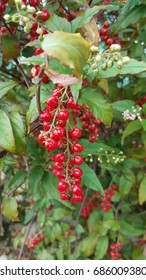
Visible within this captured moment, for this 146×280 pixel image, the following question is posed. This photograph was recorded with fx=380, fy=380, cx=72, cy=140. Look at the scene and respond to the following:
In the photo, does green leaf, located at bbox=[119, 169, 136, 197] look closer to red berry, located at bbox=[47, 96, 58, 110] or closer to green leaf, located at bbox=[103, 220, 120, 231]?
green leaf, located at bbox=[103, 220, 120, 231]

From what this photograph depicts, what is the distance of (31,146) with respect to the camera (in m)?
1.21

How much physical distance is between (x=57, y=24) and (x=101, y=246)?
1185 mm

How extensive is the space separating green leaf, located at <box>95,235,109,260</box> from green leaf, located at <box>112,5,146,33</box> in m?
1.05

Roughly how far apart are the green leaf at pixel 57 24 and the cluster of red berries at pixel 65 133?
0.16 m

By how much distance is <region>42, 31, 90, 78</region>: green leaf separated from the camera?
615 millimetres

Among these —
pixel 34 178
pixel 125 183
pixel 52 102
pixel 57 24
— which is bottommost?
pixel 125 183

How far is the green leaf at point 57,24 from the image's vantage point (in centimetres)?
92

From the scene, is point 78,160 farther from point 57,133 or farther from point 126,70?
point 126,70

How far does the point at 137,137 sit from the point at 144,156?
388 mm

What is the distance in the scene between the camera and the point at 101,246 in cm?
180

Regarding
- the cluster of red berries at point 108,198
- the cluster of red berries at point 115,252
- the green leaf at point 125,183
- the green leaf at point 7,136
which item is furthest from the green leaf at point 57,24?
the cluster of red berries at point 115,252

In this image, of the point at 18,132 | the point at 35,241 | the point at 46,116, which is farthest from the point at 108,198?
the point at 46,116

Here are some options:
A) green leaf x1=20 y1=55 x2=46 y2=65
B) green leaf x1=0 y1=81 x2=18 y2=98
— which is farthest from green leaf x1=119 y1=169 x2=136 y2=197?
green leaf x1=20 y1=55 x2=46 y2=65
